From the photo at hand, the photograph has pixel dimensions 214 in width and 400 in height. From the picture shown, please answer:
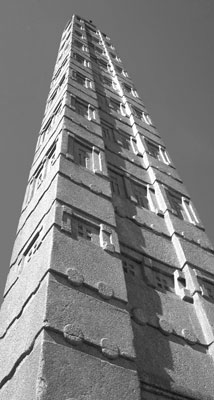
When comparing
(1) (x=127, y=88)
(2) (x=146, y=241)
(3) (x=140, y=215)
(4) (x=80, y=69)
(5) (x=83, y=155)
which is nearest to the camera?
(2) (x=146, y=241)

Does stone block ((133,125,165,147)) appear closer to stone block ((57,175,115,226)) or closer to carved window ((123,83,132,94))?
carved window ((123,83,132,94))

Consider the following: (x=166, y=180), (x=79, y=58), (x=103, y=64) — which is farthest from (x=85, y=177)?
(x=103, y=64)

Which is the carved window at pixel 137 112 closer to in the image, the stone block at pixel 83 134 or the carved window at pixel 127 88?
the carved window at pixel 127 88

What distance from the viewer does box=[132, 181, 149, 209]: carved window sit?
934 cm

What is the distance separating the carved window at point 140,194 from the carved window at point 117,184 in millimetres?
318

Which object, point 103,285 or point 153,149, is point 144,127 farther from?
point 103,285

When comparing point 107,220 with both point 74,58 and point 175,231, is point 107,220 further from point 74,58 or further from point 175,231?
point 74,58

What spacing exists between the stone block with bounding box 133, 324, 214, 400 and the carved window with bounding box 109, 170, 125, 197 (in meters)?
3.96

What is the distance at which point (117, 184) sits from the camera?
31.4 feet

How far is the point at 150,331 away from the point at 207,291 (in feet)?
6.00

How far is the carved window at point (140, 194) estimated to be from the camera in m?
9.34

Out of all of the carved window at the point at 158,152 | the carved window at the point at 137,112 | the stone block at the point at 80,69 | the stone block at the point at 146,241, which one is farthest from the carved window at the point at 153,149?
the stone block at the point at 146,241

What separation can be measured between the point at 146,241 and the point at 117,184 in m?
2.24

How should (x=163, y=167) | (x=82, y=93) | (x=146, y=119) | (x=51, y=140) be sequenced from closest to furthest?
(x=51, y=140), (x=163, y=167), (x=82, y=93), (x=146, y=119)
